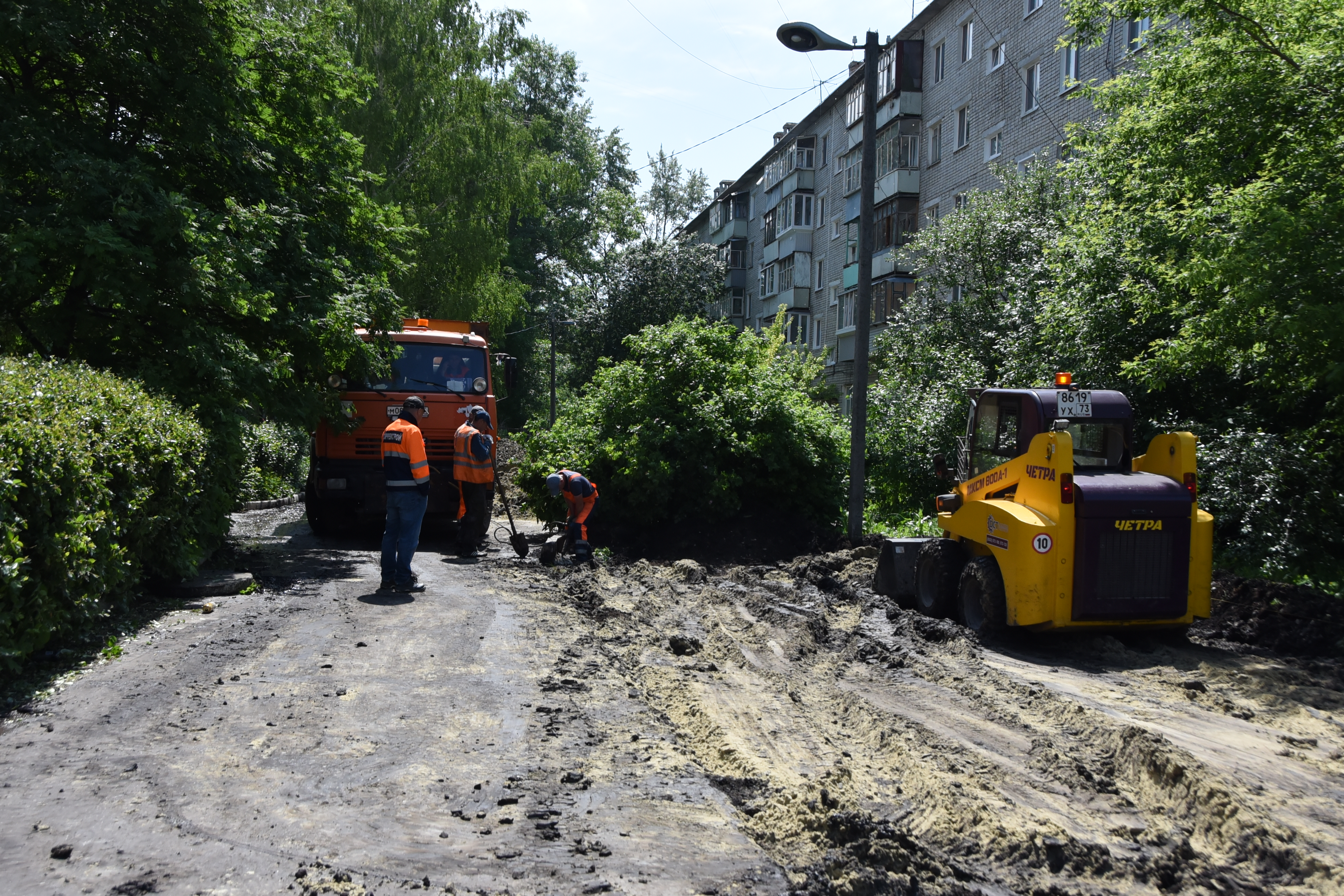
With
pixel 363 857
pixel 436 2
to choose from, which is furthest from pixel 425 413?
pixel 436 2

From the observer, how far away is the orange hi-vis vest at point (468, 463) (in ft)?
41.0

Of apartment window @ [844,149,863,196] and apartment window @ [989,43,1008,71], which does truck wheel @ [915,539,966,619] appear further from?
apartment window @ [844,149,863,196]

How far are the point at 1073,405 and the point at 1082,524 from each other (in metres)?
1.20

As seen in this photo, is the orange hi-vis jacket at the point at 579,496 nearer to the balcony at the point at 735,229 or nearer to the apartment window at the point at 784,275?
the apartment window at the point at 784,275

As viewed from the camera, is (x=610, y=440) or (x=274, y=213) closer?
(x=274, y=213)

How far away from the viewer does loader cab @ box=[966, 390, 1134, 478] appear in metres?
8.46

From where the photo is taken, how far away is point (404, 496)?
9.96 m

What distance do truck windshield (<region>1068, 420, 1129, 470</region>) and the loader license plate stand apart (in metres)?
0.11

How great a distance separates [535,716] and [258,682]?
5.76 ft

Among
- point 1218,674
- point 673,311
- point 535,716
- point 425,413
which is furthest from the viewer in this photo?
point 673,311

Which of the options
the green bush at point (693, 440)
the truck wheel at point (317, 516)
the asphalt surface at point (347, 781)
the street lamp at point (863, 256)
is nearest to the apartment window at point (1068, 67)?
the street lamp at point (863, 256)

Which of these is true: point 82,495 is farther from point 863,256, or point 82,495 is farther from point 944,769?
point 863,256

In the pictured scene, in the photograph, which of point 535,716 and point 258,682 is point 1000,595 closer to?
point 535,716

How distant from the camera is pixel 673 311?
42875 millimetres
